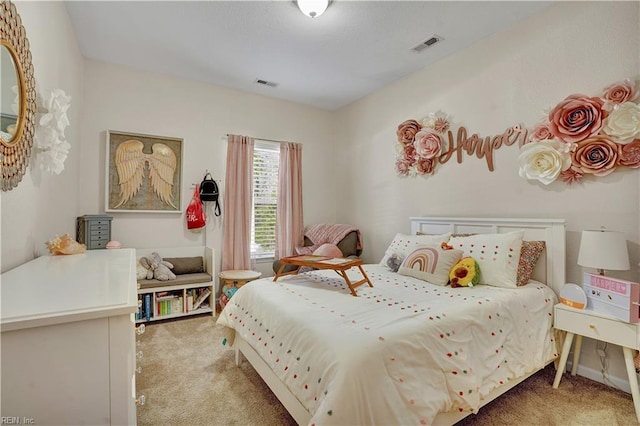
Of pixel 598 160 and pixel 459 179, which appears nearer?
pixel 598 160

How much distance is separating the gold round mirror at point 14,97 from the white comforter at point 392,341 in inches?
55.1

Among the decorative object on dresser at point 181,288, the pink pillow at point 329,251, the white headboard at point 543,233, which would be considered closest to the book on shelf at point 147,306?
the decorative object on dresser at point 181,288

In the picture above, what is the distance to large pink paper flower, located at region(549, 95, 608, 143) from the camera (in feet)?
6.77

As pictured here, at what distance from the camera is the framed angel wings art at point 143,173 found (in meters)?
3.23

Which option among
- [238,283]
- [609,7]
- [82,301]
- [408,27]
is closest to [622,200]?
[609,7]

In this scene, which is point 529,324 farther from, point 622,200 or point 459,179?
point 459,179

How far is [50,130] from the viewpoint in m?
1.80

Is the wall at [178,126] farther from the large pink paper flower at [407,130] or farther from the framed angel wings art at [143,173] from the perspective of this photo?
the large pink paper flower at [407,130]

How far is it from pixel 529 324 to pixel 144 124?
4.03 metres

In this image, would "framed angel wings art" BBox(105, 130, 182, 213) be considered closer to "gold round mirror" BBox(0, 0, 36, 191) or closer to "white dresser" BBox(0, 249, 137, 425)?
"gold round mirror" BBox(0, 0, 36, 191)

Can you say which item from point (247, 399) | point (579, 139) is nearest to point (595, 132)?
point (579, 139)

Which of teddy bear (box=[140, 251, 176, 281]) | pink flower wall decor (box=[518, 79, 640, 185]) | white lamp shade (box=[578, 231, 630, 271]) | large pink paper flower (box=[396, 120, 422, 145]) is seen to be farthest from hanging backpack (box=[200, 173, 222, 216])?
white lamp shade (box=[578, 231, 630, 271])

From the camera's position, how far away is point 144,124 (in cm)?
340

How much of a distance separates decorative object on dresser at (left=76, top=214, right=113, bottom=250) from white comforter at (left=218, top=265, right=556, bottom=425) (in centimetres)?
169
